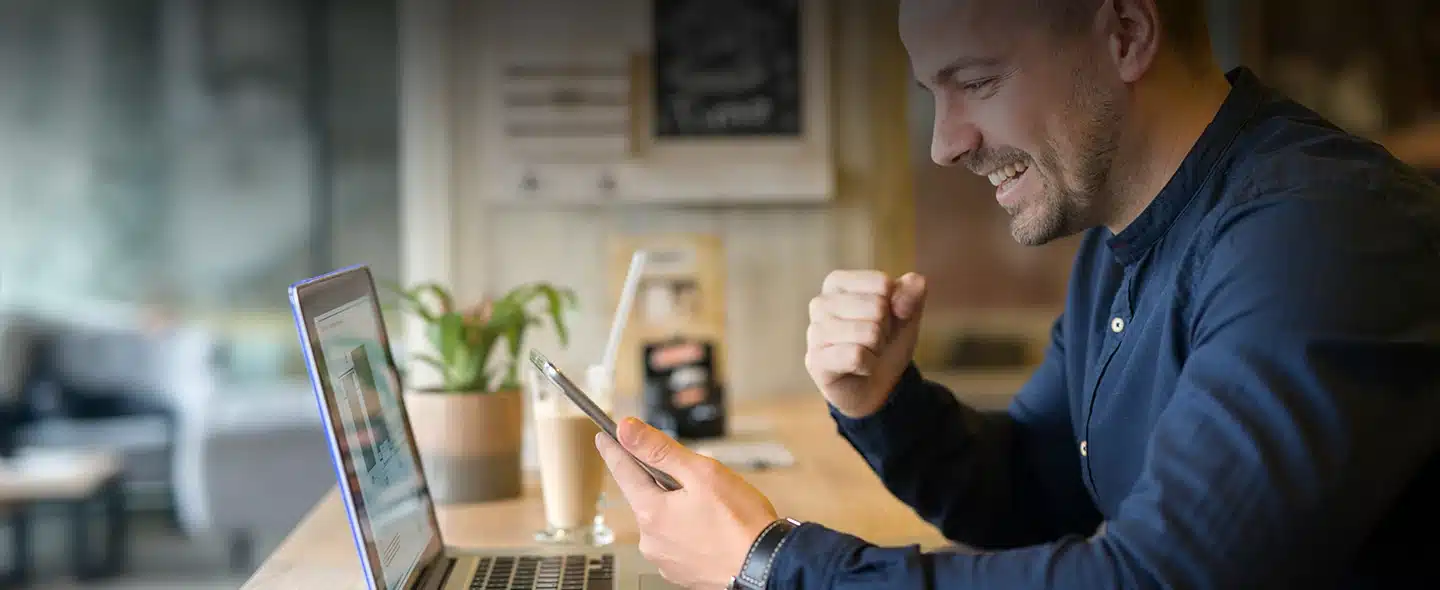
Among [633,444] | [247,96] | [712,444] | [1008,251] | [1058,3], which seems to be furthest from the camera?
[247,96]

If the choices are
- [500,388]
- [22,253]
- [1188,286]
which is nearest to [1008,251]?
[500,388]

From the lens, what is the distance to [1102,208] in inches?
45.8

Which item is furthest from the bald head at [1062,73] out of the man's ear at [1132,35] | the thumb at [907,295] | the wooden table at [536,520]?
the wooden table at [536,520]

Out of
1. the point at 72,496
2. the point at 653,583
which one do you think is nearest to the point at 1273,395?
the point at 653,583

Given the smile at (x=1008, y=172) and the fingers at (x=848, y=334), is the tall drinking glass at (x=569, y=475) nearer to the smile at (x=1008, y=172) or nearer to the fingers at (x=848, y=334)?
the fingers at (x=848, y=334)

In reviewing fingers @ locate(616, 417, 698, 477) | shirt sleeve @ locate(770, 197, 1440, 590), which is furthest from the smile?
fingers @ locate(616, 417, 698, 477)

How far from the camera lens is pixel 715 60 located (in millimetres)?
2562

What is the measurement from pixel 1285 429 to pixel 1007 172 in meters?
0.49

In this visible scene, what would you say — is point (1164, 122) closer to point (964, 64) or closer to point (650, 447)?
point (964, 64)

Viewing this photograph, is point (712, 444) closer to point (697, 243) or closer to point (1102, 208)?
point (697, 243)

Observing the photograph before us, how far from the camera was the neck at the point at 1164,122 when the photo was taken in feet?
3.68

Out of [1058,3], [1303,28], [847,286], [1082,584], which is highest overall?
[1303,28]

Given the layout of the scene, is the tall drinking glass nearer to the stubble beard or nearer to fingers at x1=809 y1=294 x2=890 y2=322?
fingers at x1=809 y1=294 x2=890 y2=322

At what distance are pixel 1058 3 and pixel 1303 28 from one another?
6.75 ft
